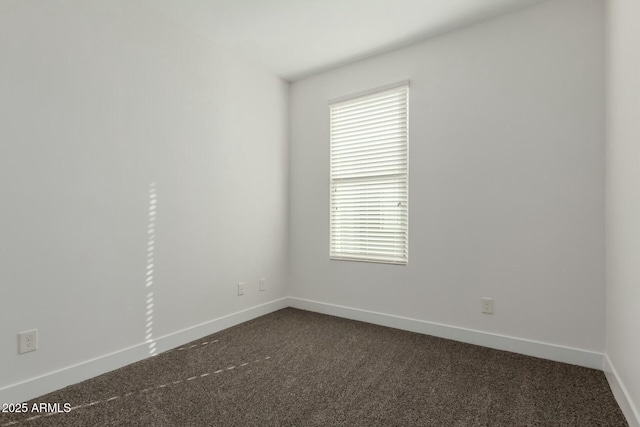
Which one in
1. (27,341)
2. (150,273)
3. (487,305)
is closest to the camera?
(27,341)

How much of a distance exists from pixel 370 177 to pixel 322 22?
141cm

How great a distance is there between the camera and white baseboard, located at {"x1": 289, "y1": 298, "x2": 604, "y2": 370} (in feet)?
7.63

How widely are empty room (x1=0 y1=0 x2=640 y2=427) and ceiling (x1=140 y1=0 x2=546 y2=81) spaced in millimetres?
21

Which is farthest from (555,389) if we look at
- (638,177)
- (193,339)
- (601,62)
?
(193,339)

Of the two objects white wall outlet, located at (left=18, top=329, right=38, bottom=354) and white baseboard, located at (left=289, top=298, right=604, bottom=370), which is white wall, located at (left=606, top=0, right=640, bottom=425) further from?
white wall outlet, located at (left=18, top=329, right=38, bottom=354)

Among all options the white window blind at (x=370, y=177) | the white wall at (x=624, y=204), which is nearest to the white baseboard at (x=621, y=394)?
the white wall at (x=624, y=204)

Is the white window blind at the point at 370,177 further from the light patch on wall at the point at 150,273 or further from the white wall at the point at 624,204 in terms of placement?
the light patch on wall at the point at 150,273

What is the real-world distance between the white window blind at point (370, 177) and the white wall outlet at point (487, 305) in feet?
2.38

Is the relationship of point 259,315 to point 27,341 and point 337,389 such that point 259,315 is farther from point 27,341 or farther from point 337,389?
point 27,341

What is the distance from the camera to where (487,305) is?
2674mm

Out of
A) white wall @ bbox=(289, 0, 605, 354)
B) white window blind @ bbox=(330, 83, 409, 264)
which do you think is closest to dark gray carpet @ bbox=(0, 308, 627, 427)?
white wall @ bbox=(289, 0, 605, 354)

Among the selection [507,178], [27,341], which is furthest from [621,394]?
[27,341]

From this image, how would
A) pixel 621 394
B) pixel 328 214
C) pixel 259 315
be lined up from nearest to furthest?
pixel 621 394 → pixel 259 315 → pixel 328 214

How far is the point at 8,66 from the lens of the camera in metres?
1.84
